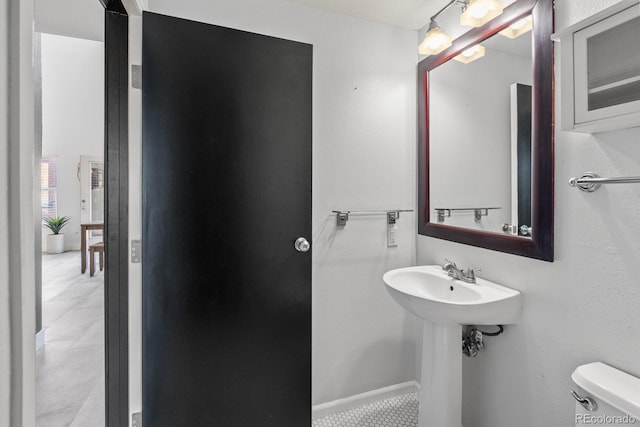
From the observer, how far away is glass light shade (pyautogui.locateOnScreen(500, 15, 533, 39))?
1384 millimetres

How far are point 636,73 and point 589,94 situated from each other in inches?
4.5

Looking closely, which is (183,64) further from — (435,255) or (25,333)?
(435,255)

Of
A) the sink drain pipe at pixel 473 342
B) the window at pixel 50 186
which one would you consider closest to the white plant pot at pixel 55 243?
the window at pixel 50 186

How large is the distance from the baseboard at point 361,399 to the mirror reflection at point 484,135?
109 cm

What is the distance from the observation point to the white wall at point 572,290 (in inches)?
42.4

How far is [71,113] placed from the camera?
140 inches

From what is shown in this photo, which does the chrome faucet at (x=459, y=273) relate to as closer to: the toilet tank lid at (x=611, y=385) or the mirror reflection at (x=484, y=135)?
the mirror reflection at (x=484, y=135)

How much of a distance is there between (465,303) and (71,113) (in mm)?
4251

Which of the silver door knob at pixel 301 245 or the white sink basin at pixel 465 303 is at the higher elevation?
the silver door knob at pixel 301 245

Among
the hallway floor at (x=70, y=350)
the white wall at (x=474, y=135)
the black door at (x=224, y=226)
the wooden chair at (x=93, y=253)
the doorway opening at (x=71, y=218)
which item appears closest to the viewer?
the black door at (x=224, y=226)

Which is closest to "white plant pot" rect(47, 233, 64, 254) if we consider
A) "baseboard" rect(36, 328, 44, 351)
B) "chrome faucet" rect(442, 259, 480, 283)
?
"baseboard" rect(36, 328, 44, 351)

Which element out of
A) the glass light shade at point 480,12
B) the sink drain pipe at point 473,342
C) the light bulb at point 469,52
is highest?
the glass light shade at point 480,12

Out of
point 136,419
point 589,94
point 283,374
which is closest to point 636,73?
point 589,94

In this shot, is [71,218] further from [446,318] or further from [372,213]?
[446,318]
